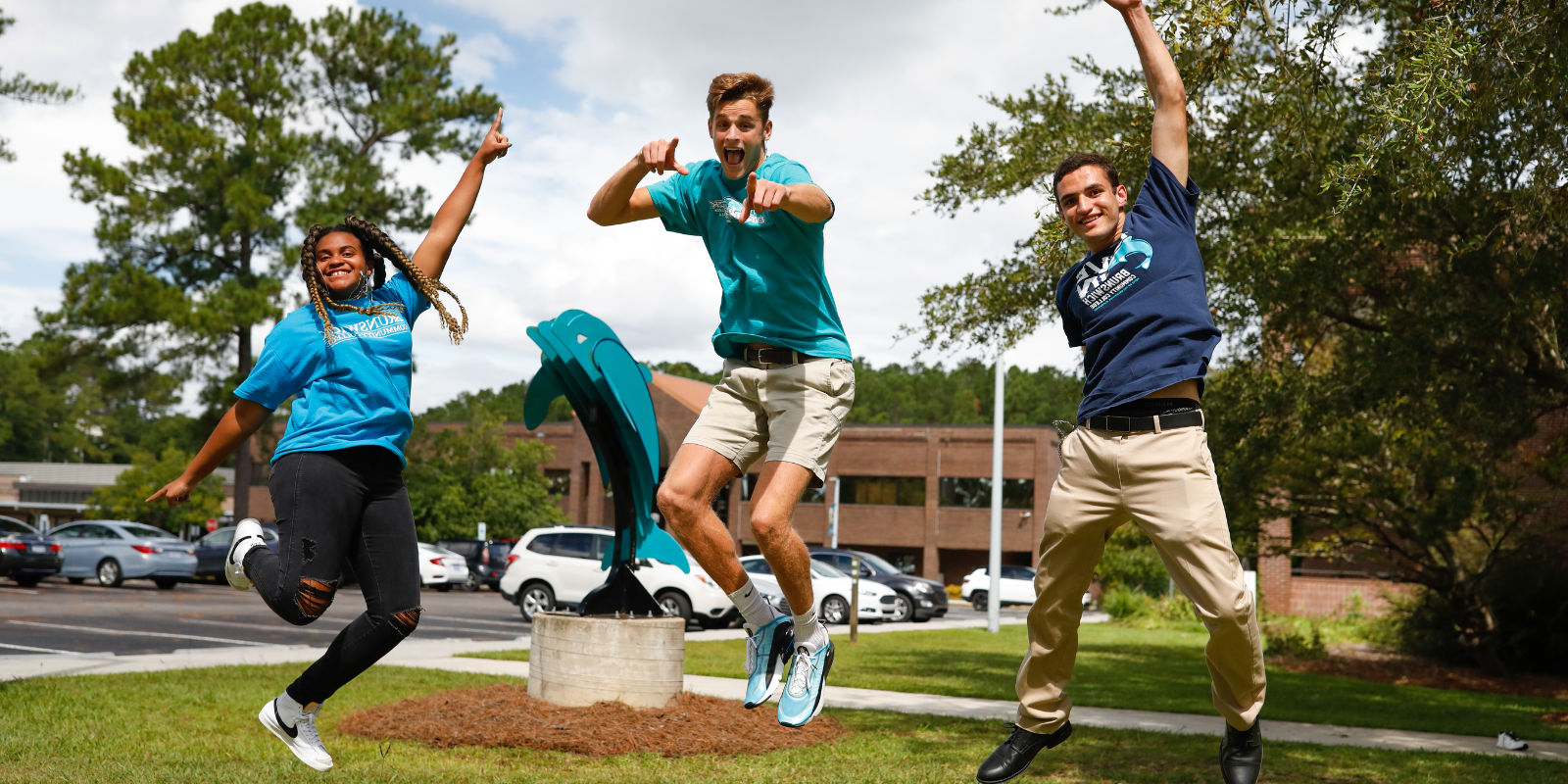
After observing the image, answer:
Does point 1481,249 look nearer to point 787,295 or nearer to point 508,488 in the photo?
point 787,295

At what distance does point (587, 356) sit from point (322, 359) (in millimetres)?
5324

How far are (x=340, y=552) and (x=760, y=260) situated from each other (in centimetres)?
208

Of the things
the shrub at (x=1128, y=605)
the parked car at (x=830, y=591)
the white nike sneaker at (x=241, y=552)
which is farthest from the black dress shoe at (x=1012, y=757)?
the shrub at (x=1128, y=605)

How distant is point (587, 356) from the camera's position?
10.4m

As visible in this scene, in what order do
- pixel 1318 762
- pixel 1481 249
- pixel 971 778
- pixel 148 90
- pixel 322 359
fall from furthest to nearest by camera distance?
pixel 148 90 → pixel 1481 249 → pixel 1318 762 → pixel 971 778 → pixel 322 359

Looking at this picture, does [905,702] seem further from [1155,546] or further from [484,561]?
[484,561]

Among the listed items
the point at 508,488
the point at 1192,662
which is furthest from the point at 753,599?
the point at 508,488

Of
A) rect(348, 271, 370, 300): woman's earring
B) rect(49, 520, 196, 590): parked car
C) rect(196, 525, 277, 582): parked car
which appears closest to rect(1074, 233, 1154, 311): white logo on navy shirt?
rect(348, 271, 370, 300): woman's earring

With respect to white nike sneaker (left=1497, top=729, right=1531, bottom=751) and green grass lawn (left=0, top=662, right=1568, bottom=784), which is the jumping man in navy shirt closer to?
green grass lawn (left=0, top=662, right=1568, bottom=784)

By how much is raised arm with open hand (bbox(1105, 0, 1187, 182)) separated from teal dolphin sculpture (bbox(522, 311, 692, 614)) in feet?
19.8

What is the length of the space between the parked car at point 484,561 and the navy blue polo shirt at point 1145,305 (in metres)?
34.3

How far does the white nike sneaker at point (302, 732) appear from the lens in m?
5.29

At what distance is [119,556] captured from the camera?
92.8ft

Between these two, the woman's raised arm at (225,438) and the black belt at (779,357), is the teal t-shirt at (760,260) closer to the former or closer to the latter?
the black belt at (779,357)
